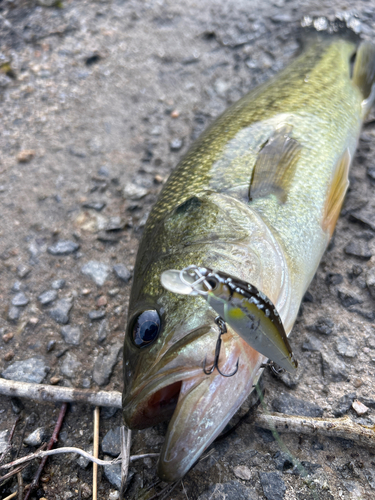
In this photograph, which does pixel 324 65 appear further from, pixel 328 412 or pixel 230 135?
pixel 328 412

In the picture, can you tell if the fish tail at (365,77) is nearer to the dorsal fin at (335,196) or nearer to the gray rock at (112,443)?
the dorsal fin at (335,196)

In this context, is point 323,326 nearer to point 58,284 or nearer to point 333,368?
point 333,368

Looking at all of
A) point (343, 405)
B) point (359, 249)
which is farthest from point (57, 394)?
point (359, 249)

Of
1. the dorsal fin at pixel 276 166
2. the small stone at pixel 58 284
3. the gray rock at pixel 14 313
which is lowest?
the gray rock at pixel 14 313

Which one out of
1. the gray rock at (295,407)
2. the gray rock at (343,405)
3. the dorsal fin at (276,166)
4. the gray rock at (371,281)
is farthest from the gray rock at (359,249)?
the gray rock at (295,407)

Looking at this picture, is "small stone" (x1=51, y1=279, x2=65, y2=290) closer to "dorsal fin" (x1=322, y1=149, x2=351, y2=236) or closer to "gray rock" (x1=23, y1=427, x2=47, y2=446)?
"gray rock" (x1=23, y1=427, x2=47, y2=446)

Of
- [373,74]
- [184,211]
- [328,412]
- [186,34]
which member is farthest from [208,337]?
[186,34]
